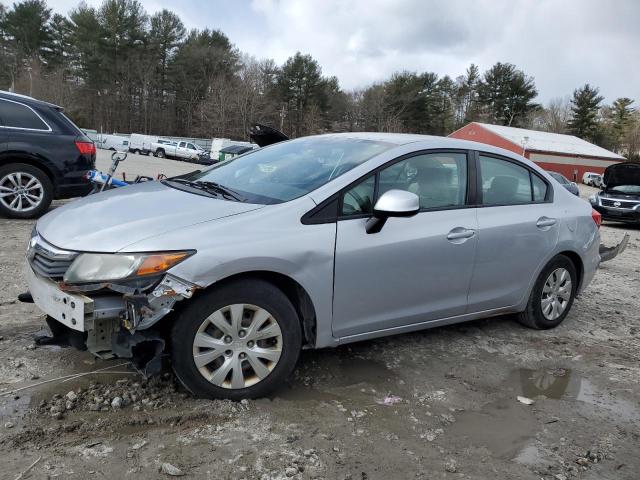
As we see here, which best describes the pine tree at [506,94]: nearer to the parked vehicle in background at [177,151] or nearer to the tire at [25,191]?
the parked vehicle in background at [177,151]

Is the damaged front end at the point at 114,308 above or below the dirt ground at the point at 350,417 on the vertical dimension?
above

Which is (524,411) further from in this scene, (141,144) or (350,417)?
(141,144)

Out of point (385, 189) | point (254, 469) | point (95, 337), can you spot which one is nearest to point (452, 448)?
point (254, 469)

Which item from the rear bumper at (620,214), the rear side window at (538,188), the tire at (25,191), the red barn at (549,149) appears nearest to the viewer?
the rear side window at (538,188)

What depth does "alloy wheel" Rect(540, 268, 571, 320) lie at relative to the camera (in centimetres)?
464

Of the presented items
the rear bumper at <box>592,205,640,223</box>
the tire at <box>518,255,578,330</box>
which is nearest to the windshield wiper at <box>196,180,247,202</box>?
the tire at <box>518,255,578,330</box>

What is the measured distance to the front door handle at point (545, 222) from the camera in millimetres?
4377

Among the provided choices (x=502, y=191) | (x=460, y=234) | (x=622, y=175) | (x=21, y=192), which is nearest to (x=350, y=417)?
(x=460, y=234)

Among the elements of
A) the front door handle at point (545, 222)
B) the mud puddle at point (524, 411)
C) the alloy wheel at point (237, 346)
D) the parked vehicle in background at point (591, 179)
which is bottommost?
the mud puddle at point (524, 411)

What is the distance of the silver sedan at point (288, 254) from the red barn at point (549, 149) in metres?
49.1

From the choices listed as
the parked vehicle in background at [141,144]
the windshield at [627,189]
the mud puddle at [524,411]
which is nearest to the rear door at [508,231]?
the mud puddle at [524,411]

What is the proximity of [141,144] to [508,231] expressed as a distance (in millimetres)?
45391

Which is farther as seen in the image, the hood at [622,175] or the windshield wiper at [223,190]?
the hood at [622,175]

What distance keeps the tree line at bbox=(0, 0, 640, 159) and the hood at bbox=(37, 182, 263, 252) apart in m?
56.8
